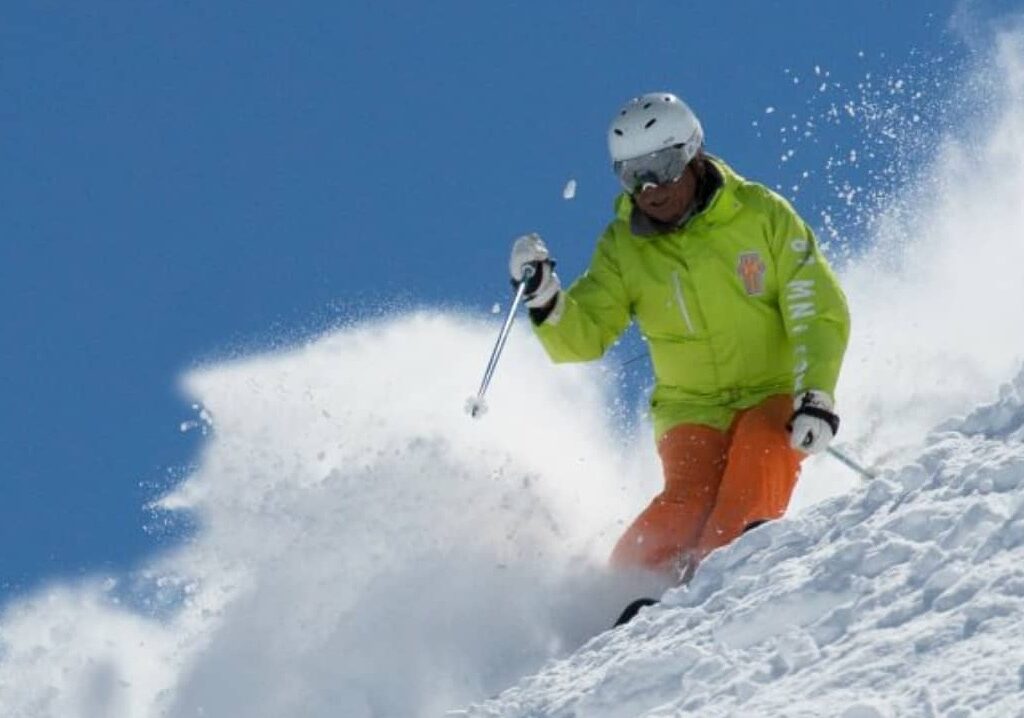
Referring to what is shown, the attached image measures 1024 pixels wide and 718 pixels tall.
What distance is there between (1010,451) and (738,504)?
1.93m

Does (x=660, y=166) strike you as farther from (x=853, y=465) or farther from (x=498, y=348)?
(x=853, y=465)

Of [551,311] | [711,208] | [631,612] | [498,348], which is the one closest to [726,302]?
[711,208]

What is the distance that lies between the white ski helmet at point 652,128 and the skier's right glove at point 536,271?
47cm

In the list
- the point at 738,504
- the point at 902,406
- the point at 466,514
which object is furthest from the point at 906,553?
the point at 902,406

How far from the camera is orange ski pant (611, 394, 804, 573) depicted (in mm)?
7473

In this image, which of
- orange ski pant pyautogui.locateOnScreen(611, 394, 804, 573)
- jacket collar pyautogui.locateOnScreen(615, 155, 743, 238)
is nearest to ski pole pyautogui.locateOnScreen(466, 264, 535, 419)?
jacket collar pyautogui.locateOnScreen(615, 155, 743, 238)

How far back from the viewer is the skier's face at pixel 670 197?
27.1ft

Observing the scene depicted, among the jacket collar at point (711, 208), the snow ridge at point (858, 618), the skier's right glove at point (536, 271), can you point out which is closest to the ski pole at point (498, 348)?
the skier's right glove at point (536, 271)

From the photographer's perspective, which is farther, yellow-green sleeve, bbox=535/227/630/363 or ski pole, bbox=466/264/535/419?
yellow-green sleeve, bbox=535/227/630/363

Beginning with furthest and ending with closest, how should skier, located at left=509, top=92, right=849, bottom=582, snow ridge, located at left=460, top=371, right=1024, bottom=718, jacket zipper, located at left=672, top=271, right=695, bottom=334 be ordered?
jacket zipper, located at left=672, top=271, right=695, bottom=334 < skier, located at left=509, top=92, right=849, bottom=582 < snow ridge, located at left=460, top=371, right=1024, bottom=718

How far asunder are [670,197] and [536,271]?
61 cm

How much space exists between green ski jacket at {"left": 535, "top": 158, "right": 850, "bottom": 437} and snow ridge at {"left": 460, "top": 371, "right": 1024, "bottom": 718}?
2.00 metres

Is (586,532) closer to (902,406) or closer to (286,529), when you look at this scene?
(286,529)

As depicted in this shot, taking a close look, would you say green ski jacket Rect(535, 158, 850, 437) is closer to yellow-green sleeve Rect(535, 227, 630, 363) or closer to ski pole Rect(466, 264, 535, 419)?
yellow-green sleeve Rect(535, 227, 630, 363)
